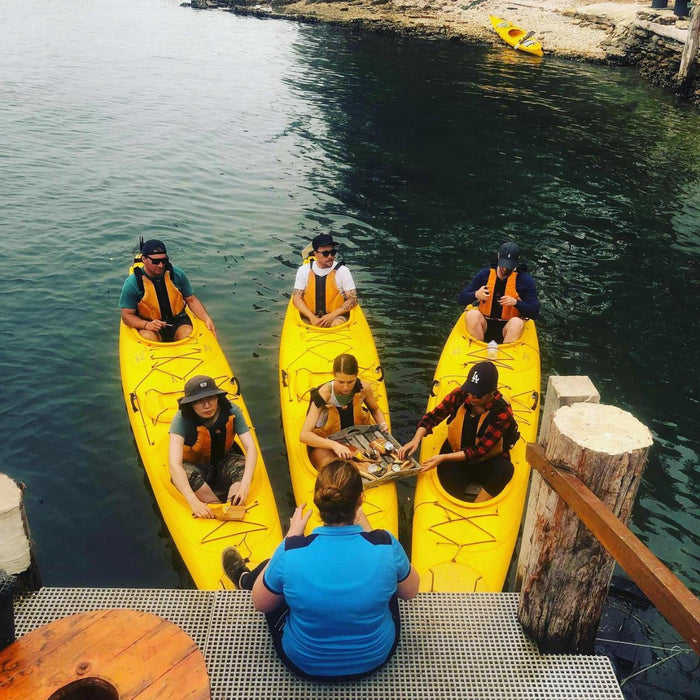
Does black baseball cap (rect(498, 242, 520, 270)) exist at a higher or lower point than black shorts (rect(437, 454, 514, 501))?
higher

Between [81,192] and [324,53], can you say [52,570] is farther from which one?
[324,53]

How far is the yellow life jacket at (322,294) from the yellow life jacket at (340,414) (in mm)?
2264

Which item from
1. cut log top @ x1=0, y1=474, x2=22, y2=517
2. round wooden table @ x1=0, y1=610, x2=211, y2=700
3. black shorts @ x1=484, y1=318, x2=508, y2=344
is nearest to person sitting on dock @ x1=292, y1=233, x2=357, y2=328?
black shorts @ x1=484, y1=318, x2=508, y2=344

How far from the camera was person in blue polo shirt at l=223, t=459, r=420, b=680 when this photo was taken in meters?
2.83

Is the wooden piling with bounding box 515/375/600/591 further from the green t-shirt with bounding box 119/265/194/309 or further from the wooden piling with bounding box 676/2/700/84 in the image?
the wooden piling with bounding box 676/2/700/84

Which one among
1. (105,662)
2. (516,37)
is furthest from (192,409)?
(516,37)

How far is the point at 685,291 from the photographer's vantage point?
11.1 meters

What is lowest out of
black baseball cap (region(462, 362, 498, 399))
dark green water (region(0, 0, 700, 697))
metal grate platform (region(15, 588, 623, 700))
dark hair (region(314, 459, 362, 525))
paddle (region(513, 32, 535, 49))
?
dark green water (region(0, 0, 700, 697))

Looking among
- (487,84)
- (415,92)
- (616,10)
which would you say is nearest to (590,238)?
(415,92)

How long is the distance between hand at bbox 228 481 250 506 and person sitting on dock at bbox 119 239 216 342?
8.64 ft

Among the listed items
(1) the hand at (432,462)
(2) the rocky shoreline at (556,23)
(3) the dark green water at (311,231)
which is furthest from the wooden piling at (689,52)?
(1) the hand at (432,462)

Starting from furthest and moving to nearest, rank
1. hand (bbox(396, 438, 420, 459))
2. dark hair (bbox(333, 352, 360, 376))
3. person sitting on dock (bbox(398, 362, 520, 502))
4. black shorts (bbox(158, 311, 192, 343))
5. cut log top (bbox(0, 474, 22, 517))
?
black shorts (bbox(158, 311, 192, 343)), hand (bbox(396, 438, 420, 459)), dark hair (bbox(333, 352, 360, 376)), person sitting on dock (bbox(398, 362, 520, 502)), cut log top (bbox(0, 474, 22, 517))

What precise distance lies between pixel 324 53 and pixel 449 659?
3437 centimetres

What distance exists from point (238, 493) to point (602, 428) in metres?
3.36
